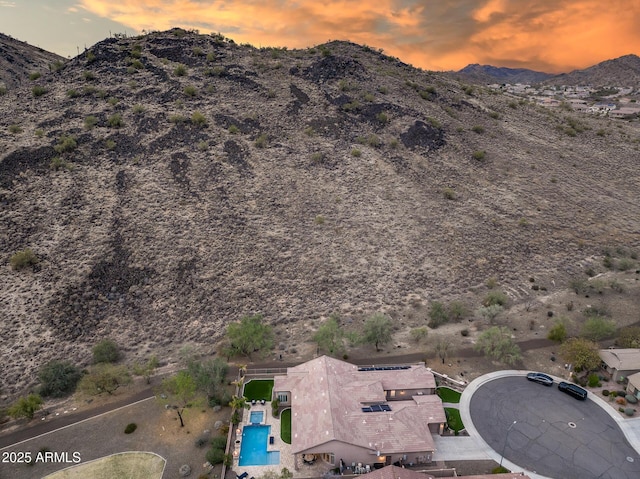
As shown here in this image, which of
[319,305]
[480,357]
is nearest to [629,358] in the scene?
[480,357]

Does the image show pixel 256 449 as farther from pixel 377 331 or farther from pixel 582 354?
pixel 582 354

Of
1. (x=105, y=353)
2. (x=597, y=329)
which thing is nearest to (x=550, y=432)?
(x=597, y=329)

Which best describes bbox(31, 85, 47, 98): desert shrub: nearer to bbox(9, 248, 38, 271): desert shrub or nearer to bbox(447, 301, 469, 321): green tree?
bbox(9, 248, 38, 271): desert shrub

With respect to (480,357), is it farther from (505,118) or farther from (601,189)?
(505,118)

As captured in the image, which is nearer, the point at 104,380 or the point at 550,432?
the point at 550,432

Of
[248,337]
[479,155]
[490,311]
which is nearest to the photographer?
[248,337]

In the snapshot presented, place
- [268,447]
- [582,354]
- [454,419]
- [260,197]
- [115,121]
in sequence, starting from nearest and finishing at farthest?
[268,447] < [454,419] < [582,354] < [260,197] < [115,121]

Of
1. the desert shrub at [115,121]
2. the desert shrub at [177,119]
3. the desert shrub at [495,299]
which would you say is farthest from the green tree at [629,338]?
the desert shrub at [115,121]

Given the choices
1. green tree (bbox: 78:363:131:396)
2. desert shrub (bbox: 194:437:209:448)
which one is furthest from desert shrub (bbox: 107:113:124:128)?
desert shrub (bbox: 194:437:209:448)

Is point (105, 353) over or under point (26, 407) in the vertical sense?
over
